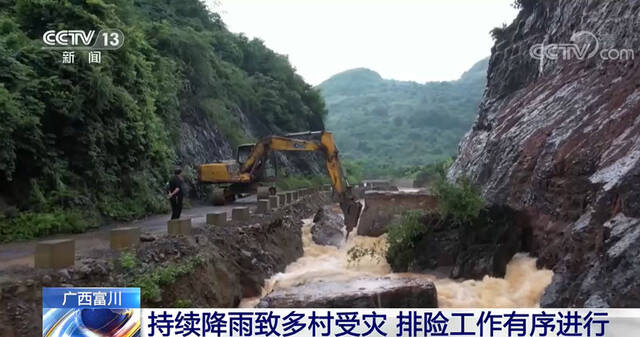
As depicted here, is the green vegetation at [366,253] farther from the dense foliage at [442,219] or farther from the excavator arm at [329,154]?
the excavator arm at [329,154]

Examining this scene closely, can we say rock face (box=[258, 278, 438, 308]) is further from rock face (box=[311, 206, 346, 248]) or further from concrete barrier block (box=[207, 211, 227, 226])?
rock face (box=[311, 206, 346, 248])

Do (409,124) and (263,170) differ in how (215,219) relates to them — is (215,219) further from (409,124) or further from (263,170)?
(409,124)

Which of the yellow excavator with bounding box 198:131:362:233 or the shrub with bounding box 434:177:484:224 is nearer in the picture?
the shrub with bounding box 434:177:484:224

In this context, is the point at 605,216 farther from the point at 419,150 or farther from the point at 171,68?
the point at 419,150

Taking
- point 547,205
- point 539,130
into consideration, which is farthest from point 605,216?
point 539,130

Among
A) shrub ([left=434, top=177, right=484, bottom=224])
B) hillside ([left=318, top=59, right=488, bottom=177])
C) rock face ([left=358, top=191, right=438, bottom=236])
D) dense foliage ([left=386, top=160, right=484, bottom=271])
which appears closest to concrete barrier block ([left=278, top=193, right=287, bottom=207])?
rock face ([left=358, top=191, right=438, bottom=236])

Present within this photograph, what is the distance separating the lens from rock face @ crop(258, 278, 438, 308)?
422cm

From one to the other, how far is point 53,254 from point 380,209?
581 centimetres

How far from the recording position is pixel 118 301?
10.5 feet

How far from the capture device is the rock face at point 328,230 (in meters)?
8.49

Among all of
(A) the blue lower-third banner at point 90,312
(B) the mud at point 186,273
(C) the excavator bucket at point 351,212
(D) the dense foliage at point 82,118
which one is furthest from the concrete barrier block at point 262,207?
(A) the blue lower-third banner at point 90,312

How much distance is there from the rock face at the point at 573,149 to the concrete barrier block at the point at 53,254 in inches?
143

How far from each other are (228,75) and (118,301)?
10.8m

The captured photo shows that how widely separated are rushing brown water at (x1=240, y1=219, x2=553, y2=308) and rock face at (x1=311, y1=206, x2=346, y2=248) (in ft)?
1.70
